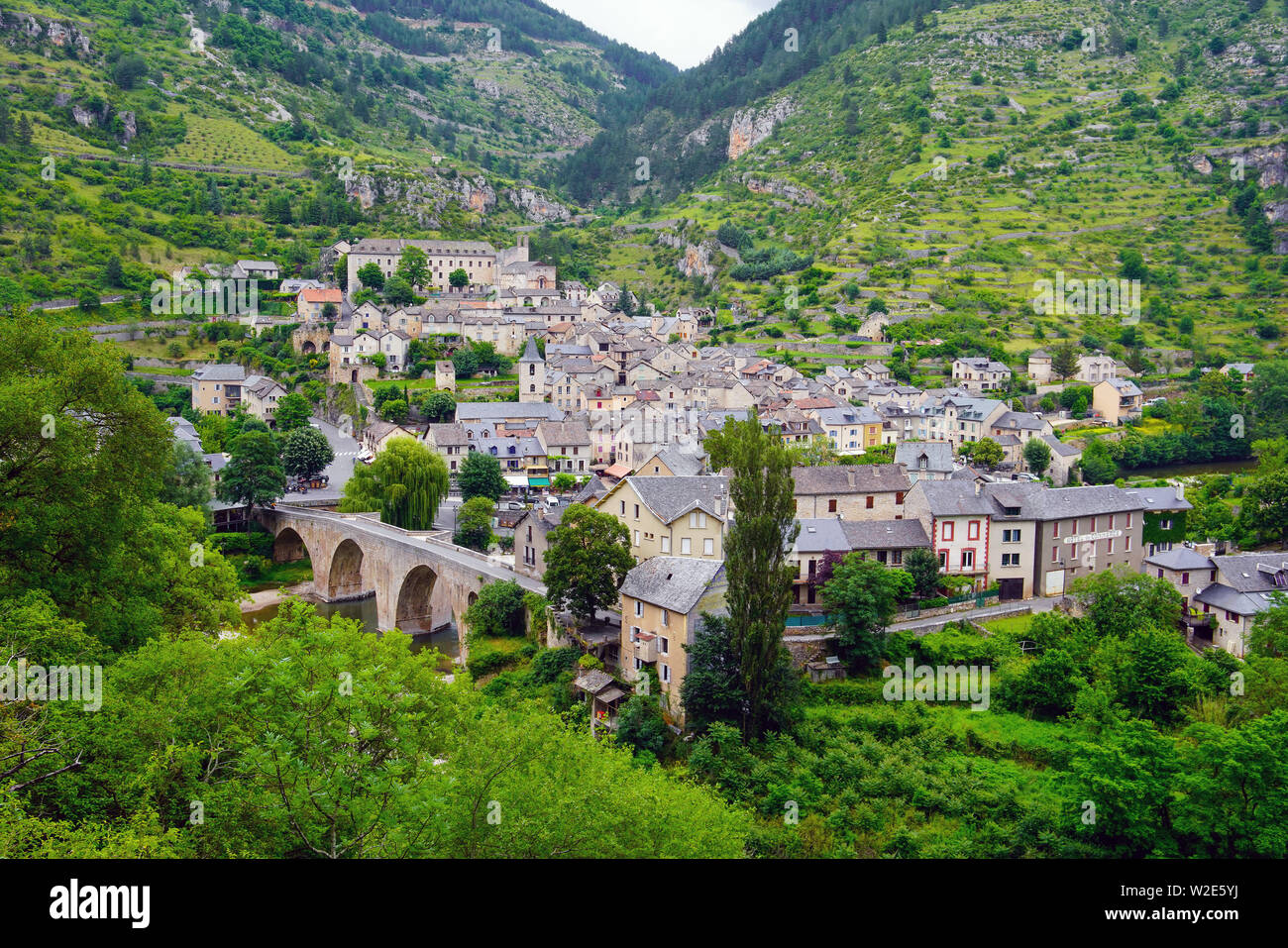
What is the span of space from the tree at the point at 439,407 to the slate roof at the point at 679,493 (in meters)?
41.7

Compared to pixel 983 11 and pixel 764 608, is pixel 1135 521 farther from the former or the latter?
pixel 983 11

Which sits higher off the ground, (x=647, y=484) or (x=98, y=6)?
(x=98, y=6)

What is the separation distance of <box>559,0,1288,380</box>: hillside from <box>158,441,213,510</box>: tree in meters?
58.2

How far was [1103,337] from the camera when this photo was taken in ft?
316

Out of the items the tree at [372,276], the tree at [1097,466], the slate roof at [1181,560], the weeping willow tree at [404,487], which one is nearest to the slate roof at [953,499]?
the slate roof at [1181,560]

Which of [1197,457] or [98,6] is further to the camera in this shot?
[98,6]

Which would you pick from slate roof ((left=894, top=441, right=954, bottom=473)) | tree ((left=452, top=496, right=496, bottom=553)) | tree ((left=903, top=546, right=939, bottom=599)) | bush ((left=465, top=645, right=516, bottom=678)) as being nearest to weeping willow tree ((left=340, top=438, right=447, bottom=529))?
tree ((left=452, top=496, right=496, bottom=553))

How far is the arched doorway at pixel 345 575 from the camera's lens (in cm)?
5250

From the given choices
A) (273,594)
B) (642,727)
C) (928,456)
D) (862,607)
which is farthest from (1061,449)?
(273,594)

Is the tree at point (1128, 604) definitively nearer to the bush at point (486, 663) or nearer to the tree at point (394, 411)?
the bush at point (486, 663)

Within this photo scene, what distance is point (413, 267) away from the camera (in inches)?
4242

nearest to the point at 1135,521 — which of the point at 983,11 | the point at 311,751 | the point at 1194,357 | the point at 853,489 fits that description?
the point at 853,489
